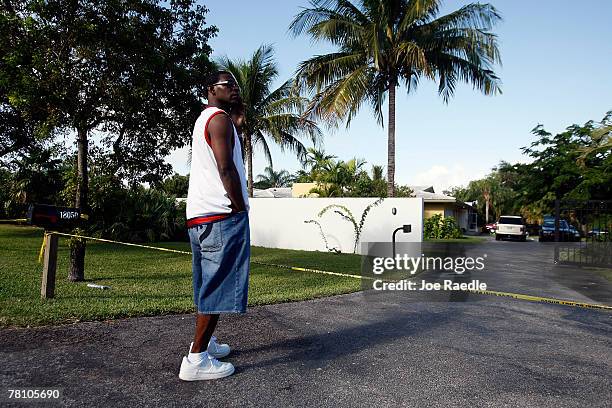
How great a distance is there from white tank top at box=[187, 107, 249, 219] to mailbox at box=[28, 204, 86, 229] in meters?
3.09

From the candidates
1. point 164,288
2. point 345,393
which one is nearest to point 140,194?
point 164,288

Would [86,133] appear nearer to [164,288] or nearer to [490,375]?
[164,288]

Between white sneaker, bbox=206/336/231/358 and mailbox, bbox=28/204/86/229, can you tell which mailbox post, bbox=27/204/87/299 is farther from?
white sneaker, bbox=206/336/231/358

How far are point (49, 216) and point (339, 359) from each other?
388cm

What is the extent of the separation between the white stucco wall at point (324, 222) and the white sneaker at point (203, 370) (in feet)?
35.3

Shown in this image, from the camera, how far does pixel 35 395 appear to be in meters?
2.46

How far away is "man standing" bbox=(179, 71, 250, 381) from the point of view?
2801mm

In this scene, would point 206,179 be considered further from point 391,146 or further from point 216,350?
point 391,146

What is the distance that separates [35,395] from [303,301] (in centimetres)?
327

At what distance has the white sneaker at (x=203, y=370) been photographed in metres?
2.75

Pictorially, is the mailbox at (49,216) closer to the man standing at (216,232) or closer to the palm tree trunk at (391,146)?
the man standing at (216,232)

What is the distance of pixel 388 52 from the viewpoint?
50.4ft

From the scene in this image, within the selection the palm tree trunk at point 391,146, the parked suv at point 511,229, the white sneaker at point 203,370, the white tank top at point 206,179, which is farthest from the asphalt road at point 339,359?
the parked suv at point 511,229

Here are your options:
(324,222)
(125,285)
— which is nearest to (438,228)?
(324,222)
